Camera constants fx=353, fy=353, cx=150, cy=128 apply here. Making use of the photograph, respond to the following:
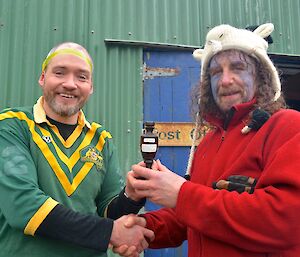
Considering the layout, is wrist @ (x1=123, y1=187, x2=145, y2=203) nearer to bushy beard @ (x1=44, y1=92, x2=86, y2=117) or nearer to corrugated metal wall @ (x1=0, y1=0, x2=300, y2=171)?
bushy beard @ (x1=44, y1=92, x2=86, y2=117)

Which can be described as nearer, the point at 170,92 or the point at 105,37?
the point at 105,37

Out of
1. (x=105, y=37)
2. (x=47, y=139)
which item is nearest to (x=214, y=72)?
(x=47, y=139)

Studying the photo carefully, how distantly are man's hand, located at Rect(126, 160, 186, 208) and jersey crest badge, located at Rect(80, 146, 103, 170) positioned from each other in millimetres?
599

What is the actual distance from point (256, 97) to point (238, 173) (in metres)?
0.61

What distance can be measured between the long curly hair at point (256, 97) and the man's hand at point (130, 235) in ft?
2.92

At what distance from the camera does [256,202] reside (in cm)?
166

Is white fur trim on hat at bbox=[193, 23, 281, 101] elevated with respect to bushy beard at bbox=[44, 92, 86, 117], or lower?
elevated

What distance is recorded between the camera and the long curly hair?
2.17 meters

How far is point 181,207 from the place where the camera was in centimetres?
181

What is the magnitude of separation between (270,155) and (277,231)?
368 mm

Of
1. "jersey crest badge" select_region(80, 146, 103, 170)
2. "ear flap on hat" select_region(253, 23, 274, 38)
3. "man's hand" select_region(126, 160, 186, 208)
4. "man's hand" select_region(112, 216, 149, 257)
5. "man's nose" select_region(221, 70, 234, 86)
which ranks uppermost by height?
"ear flap on hat" select_region(253, 23, 274, 38)

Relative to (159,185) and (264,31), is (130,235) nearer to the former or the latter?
(159,185)

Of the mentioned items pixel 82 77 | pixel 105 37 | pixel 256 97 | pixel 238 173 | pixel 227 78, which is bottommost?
pixel 238 173

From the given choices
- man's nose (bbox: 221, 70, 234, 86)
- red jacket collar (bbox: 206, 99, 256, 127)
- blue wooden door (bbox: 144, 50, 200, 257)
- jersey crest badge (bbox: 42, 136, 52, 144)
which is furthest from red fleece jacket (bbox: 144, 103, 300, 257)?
blue wooden door (bbox: 144, 50, 200, 257)
